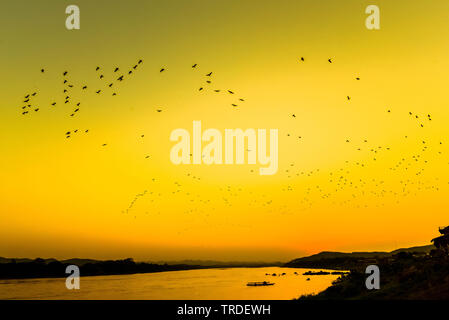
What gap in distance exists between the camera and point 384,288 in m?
38.8
